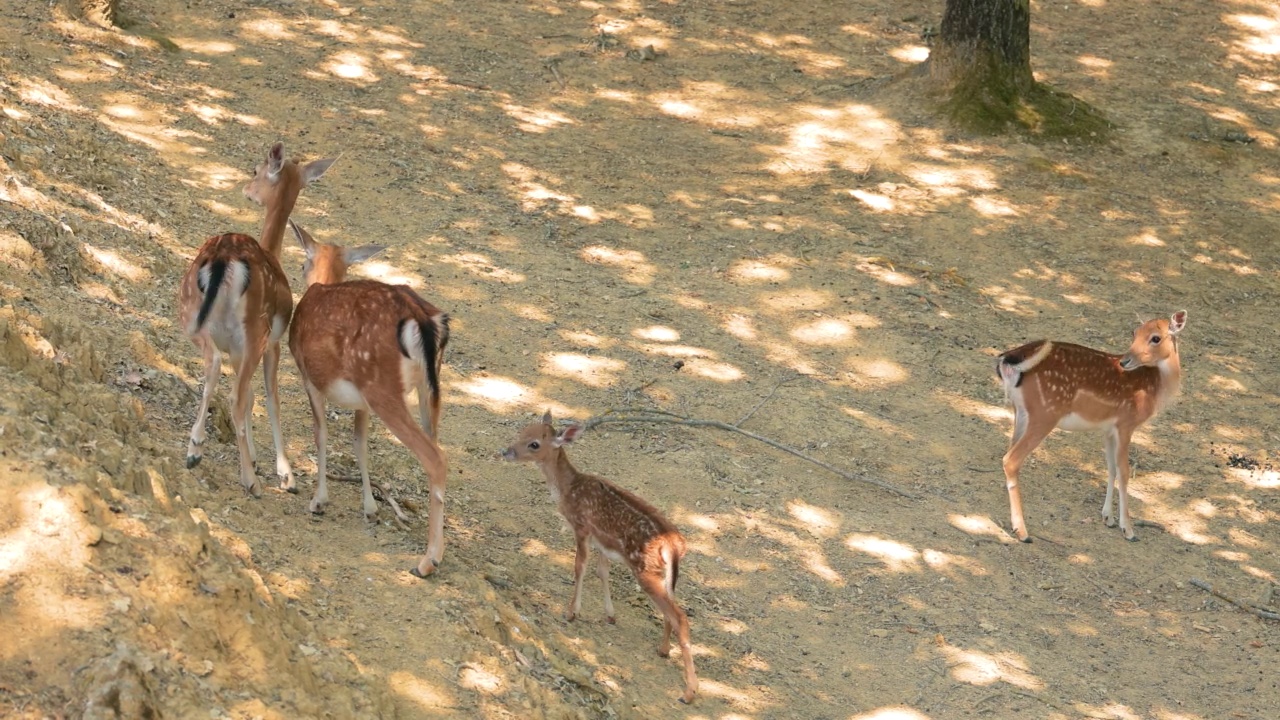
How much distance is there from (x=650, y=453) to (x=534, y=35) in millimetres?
8181

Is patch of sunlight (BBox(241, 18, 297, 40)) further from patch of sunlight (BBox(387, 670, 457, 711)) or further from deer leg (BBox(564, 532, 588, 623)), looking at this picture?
patch of sunlight (BBox(387, 670, 457, 711))

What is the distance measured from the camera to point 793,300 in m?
12.2

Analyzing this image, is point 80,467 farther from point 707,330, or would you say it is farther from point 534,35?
point 534,35

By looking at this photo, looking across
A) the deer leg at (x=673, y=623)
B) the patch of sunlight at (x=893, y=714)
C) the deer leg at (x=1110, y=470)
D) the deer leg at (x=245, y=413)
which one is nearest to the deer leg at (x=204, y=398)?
the deer leg at (x=245, y=413)

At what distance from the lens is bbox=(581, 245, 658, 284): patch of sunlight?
12.3m

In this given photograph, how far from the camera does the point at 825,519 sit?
9.47 m

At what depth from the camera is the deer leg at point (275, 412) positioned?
7.79 meters

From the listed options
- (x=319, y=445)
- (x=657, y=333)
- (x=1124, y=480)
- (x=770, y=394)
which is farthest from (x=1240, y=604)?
(x=319, y=445)

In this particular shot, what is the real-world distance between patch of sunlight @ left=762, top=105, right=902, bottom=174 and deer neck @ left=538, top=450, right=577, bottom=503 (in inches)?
269

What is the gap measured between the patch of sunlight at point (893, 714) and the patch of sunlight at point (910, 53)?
10.6 meters

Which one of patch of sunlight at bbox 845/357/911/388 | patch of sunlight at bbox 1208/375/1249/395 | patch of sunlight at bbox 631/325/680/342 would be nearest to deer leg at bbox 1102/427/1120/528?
patch of sunlight at bbox 845/357/911/388

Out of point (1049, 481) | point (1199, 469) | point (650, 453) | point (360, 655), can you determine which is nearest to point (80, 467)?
point (360, 655)

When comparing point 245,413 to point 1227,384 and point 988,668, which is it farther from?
point 1227,384

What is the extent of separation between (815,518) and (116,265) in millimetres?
5336
